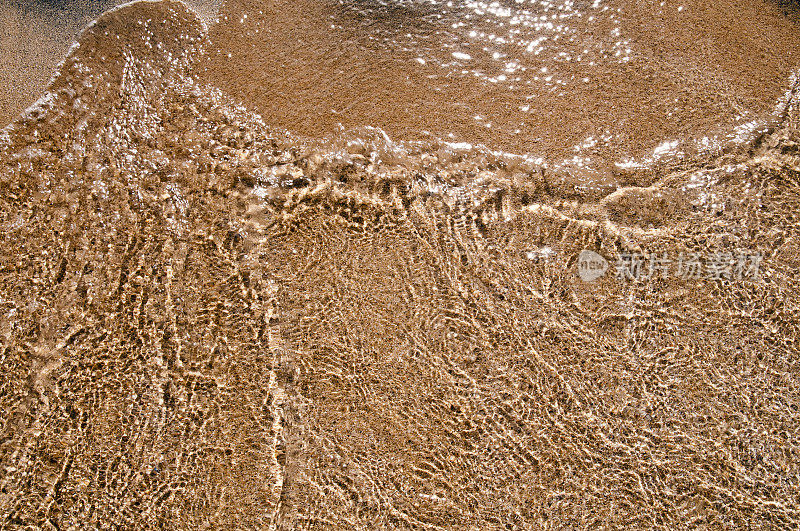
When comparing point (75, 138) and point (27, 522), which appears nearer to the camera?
point (27, 522)

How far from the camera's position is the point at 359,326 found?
269 cm

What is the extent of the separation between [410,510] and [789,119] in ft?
10.4

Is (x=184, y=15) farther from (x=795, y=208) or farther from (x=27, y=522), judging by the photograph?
(x=795, y=208)

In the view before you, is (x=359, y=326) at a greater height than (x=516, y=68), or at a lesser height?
lesser

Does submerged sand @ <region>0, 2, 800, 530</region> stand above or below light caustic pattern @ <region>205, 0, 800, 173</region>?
below

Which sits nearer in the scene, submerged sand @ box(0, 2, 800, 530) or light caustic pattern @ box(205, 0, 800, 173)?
submerged sand @ box(0, 2, 800, 530)

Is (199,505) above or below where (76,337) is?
below

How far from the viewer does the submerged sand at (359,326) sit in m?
2.59

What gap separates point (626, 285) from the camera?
2760 mm

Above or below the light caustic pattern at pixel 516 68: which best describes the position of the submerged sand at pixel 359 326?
below

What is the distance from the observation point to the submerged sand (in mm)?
2594

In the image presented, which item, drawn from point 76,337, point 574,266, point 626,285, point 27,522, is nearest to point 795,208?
point 626,285

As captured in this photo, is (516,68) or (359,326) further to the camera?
(516,68)

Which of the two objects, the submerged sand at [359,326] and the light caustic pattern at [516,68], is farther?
the light caustic pattern at [516,68]
